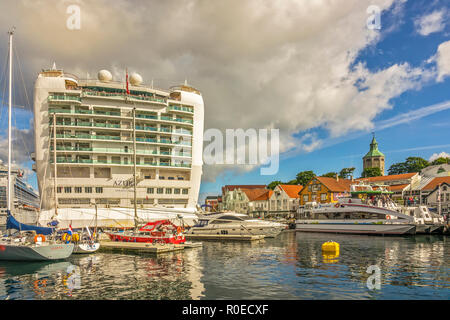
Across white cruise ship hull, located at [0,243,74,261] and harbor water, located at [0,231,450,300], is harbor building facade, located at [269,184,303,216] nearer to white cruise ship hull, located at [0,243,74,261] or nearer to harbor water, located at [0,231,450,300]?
harbor water, located at [0,231,450,300]

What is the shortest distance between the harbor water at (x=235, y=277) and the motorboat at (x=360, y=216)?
19.2m

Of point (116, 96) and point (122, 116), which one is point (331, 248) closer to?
point (122, 116)

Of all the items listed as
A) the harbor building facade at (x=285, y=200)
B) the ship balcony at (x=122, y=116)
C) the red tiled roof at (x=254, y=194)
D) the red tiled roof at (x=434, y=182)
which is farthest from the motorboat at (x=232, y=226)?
the red tiled roof at (x=254, y=194)

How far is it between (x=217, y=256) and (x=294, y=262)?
25.4ft

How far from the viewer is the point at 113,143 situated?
55.7m

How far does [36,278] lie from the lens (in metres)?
20.3

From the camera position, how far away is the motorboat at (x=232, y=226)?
4459 centimetres

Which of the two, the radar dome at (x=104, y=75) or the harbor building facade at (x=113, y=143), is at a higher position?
the radar dome at (x=104, y=75)

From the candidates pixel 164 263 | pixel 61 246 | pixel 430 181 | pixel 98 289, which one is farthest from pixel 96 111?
pixel 430 181

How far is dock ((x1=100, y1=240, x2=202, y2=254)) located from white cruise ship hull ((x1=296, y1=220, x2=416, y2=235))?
2997cm

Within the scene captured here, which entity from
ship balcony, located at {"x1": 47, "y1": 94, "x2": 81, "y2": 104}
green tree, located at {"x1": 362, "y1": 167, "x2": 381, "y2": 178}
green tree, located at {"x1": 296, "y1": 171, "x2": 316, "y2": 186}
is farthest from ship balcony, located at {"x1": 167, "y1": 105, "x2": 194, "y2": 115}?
green tree, located at {"x1": 362, "y1": 167, "x2": 381, "y2": 178}

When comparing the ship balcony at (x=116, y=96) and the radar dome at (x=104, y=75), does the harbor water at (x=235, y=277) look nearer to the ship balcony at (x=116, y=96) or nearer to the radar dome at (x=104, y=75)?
the ship balcony at (x=116, y=96)

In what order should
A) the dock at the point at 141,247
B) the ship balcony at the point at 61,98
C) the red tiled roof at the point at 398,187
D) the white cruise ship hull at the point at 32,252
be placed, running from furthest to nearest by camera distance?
the red tiled roof at the point at 398,187
the ship balcony at the point at 61,98
the dock at the point at 141,247
the white cruise ship hull at the point at 32,252

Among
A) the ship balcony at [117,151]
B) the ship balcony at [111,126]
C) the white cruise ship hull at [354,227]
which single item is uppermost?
the ship balcony at [111,126]
